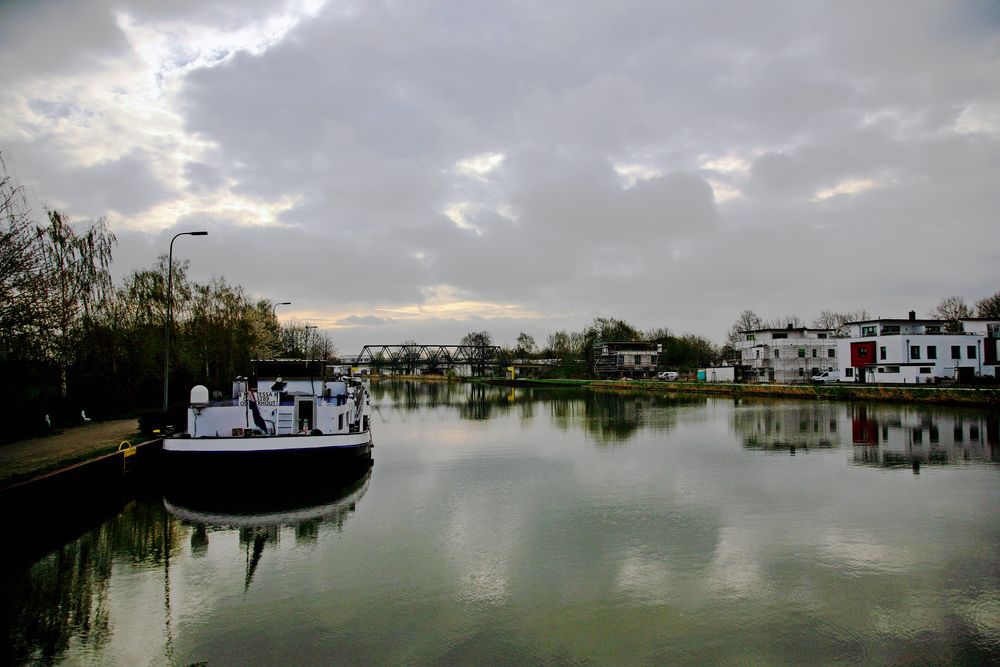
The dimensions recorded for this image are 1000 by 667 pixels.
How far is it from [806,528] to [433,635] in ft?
33.7

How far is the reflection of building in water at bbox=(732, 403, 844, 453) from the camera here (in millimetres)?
31516

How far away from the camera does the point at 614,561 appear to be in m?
13.1

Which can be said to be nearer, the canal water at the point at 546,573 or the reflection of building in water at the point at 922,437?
the canal water at the point at 546,573

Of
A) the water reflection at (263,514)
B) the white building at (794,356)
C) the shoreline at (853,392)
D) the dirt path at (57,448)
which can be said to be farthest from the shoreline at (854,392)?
the dirt path at (57,448)

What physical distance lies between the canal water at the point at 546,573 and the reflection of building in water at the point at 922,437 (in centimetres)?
227

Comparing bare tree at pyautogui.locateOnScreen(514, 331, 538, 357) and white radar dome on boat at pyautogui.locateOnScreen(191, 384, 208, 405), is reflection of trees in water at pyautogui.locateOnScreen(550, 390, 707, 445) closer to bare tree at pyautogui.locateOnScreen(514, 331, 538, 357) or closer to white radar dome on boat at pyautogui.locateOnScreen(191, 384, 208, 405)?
white radar dome on boat at pyautogui.locateOnScreen(191, 384, 208, 405)

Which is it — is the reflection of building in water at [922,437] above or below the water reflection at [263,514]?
above

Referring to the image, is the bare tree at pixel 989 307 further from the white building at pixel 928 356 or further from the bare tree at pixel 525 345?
the bare tree at pixel 525 345

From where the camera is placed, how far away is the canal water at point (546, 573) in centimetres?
944

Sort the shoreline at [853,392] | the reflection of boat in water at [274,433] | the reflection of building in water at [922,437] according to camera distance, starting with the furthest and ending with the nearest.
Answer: the shoreline at [853,392] < the reflection of building in water at [922,437] < the reflection of boat in water at [274,433]

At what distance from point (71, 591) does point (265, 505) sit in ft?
24.4

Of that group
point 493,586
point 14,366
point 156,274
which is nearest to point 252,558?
point 493,586

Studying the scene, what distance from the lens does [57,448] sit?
2100 cm

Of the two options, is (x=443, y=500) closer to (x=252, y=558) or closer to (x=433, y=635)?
(x=252, y=558)
